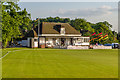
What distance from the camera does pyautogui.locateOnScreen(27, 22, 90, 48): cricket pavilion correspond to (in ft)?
240

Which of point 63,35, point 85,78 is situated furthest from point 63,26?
point 85,78

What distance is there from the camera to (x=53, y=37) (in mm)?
74812

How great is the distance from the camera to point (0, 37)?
49.2 m

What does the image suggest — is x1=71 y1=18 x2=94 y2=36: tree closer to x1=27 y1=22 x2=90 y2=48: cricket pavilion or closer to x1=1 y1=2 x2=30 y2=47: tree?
x1=27 y1=22 x2=90 y2=48: cricket pavilion

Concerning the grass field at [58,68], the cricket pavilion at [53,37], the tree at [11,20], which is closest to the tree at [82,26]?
the cricket pavilion at [53,37]

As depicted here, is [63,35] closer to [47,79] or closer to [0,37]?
[0,37]

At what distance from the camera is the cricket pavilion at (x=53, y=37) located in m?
73.0

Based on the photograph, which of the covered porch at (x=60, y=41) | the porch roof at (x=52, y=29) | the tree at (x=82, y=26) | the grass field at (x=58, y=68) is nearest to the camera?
the grass field at (x=58, y=68)

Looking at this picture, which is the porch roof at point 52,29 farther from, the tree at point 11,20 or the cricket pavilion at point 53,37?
the tree at point 11,20

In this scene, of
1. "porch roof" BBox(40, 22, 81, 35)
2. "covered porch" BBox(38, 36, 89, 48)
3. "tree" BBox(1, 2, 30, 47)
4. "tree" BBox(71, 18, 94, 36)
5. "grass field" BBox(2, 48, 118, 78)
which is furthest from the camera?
"tree" BBox(71, 18, 94, 36)

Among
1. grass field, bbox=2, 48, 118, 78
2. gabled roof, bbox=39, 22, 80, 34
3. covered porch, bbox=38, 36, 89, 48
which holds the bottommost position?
grass field, bbox=2, 48, 118, 78

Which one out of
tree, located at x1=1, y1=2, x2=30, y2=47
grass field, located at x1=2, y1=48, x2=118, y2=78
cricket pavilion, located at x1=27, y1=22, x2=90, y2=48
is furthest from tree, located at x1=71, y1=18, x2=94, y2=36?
grass field, located at x1=2, y1=48, x2=118, y2=78

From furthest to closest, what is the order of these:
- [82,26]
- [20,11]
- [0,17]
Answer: [82,26]
[20,11]
[0,17]

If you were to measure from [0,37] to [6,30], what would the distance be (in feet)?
6.42
